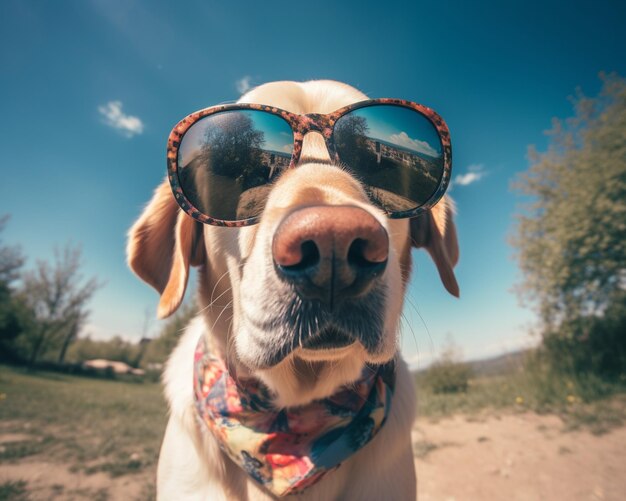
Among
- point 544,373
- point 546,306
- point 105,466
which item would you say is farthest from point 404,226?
point 546,306

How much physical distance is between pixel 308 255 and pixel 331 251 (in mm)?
77

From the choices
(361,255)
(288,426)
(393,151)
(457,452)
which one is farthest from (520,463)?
(361,255)

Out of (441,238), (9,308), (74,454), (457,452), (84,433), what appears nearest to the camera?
(441,238)

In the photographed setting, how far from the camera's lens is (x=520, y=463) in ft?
13.3

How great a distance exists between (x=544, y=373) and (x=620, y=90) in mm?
9084

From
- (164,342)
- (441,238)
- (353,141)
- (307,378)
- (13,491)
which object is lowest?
(13,491)

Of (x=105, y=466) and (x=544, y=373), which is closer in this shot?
(x=105, y=466)

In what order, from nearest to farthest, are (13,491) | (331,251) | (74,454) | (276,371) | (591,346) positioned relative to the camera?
1. (331,251)
2. (276,371)
3. (13,491)
4. (74,454)
5. (591,346)

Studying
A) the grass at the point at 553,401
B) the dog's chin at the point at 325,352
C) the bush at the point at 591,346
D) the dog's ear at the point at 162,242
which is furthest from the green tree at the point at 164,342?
the dog's chin at the point at 325,352

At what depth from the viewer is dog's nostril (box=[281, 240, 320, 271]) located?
2.92 ft

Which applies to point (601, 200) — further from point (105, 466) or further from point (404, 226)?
point (105, 466)

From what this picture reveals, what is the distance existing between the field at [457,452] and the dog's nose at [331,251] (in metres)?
3.65

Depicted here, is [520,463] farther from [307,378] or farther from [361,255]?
[361,255]

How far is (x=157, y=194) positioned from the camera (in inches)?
80.8
